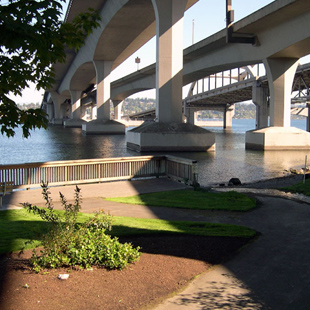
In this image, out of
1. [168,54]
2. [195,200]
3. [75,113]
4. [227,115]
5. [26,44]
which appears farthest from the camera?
[227,115]

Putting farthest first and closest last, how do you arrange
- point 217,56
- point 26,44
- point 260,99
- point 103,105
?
point 260,99 → point 103,105 → point 217,56 → point 26,44

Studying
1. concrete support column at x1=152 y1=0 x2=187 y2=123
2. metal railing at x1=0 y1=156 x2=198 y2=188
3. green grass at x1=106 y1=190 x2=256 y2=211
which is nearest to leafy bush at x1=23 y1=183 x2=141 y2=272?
green grass at x1=106 y1=190 x2=256 y2=211

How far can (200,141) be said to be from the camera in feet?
121

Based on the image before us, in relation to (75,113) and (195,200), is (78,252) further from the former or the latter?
(75,113)

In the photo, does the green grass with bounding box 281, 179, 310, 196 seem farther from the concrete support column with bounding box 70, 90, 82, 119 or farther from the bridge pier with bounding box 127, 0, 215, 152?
the concrete support column with bounding box 70, 90, 82, 119

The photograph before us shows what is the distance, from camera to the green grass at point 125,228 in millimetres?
7320

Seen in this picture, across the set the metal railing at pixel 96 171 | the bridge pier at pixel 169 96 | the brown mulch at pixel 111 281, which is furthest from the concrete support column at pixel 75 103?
the brown mulch at pixel 111 281

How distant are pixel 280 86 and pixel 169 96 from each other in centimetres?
1182

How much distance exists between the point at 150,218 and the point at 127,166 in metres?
6.79

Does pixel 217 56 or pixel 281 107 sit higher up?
pixel 217 56

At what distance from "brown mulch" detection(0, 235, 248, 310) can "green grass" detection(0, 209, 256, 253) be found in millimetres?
673

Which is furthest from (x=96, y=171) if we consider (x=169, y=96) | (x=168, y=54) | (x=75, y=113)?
(x=75, y=113)

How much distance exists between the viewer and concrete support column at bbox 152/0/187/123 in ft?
118

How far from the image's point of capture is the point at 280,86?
134 ft
